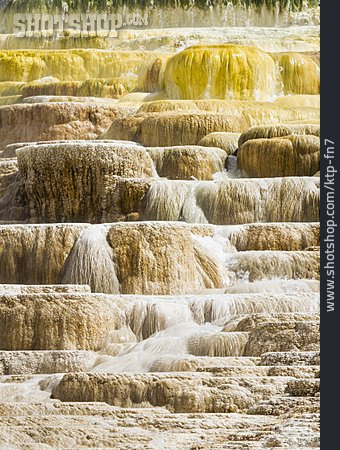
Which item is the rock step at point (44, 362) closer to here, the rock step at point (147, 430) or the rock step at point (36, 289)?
the rock step at point (36, 289)

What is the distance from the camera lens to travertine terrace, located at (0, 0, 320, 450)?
8.76 meters

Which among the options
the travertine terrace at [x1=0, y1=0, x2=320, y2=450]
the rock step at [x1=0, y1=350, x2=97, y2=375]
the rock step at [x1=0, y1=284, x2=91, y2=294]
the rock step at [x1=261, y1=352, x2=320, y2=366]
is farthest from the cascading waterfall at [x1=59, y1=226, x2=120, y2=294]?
the rock step at [x1=261, y1=352, x2=320, y2=366]

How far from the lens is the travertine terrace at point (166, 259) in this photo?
8.76 metres

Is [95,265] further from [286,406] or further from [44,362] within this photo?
[286,406]

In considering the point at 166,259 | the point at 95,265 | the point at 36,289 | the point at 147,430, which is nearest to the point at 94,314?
the point at 36,289

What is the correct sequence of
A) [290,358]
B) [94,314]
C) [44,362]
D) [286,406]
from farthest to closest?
[94,314], [44,362], [290,358], [286,406]

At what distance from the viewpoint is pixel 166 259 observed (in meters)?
14.0

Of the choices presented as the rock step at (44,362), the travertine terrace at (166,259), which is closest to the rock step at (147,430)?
the travertine terrace at (166,259)

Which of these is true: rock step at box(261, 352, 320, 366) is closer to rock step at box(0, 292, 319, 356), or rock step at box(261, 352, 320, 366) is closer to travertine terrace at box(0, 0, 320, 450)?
travertine terrace at box(0, 0, 320, 450)

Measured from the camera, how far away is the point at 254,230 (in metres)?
15.0

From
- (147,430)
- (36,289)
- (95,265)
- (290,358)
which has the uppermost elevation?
(95,265)

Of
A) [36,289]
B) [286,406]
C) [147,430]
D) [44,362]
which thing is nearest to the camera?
[147,430]
